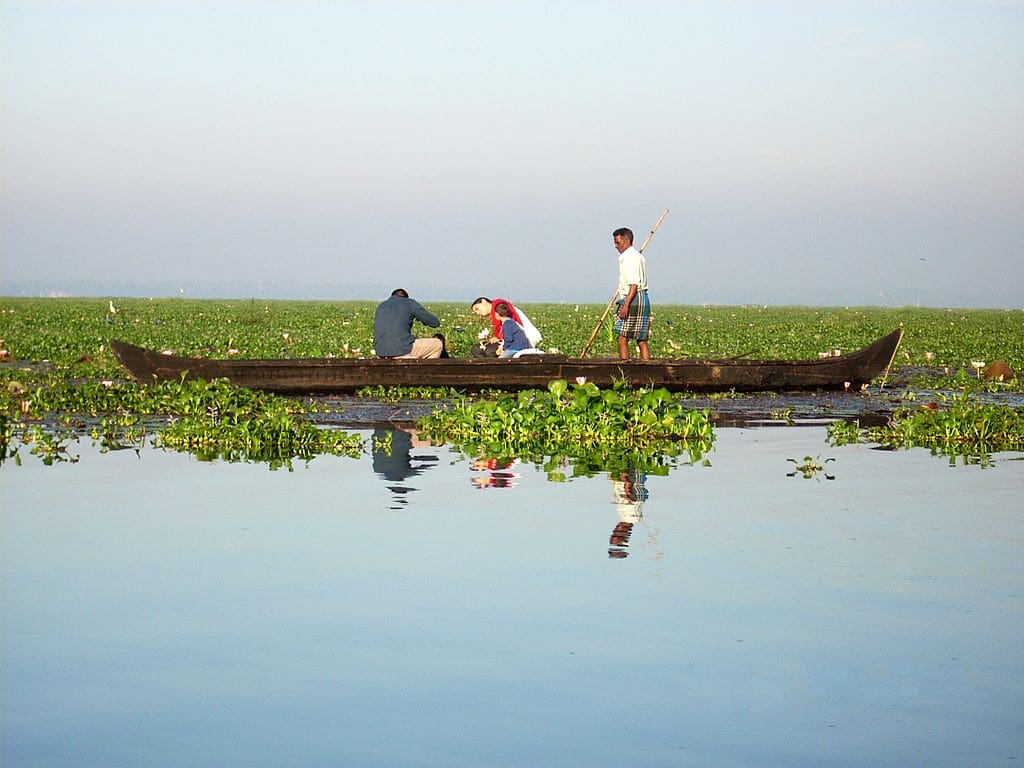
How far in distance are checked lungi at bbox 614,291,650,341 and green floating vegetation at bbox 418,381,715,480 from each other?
4484 mm

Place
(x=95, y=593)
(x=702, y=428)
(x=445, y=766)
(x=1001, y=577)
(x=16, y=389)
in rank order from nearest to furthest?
1. (x=445, y=766)
2. (x=95, y=593)
3. (x=1001, y=577)
4. (x=702, y=428)
5. (x=16, y=389)

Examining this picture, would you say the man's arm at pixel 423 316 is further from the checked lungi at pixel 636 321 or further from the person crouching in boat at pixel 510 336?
the checked lungi at pixel 636 321

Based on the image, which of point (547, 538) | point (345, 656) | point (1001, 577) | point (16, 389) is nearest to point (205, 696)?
point (345, 656)

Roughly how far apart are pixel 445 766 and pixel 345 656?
4.82 feet

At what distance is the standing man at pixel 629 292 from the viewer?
1991cm

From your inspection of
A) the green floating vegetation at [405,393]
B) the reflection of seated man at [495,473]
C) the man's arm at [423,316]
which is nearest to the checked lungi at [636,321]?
the green floating vegetation at [405,393]

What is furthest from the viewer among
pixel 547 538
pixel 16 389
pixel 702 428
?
pixel 16 389

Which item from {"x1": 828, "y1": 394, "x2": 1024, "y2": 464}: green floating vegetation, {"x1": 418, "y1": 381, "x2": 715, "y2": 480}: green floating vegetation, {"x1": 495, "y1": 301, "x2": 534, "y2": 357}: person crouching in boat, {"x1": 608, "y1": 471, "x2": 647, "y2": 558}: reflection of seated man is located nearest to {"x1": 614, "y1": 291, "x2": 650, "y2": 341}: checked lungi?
{"x1": 495, "y1": 301, "x2": 534, "y2": 357}: person crouching in boat

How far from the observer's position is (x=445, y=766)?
5.39 meters

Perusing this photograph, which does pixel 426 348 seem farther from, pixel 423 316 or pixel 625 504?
A: pixel 625 504

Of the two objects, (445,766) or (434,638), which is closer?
(445,766)

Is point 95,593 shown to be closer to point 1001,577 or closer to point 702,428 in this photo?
Answer: point 1001,577

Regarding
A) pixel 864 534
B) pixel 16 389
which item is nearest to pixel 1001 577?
pixel 864 534

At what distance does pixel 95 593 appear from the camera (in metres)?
8.06
